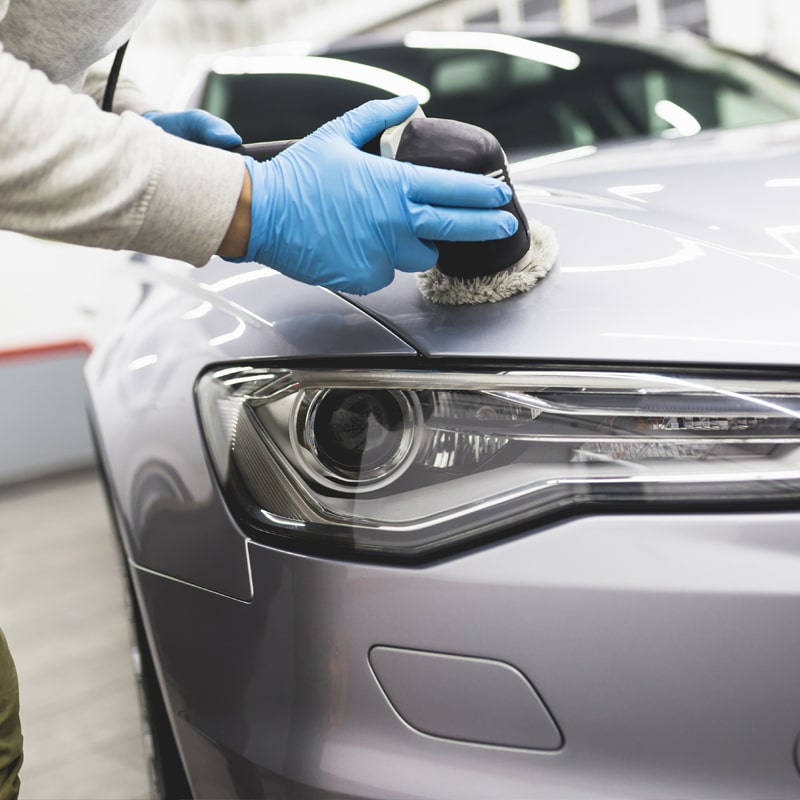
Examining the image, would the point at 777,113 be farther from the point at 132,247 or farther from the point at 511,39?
the point at 132,247

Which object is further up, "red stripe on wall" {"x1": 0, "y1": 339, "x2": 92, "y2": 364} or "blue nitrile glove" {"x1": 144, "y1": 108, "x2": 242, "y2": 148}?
"blue nitrile glove" {"x1": 144, "y1": 108, "x2": 242, "y2": 148}

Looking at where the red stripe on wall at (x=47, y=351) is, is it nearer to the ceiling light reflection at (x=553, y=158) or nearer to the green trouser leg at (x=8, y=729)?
the ceiling light reflection at (x=553, y=158)

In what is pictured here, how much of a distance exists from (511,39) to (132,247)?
1.54m

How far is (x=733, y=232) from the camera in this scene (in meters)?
0.87

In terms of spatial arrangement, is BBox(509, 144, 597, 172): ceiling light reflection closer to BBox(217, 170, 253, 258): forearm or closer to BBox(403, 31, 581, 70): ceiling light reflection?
Answer: BBox(403, 31, 581, 70): ceiling light reflection

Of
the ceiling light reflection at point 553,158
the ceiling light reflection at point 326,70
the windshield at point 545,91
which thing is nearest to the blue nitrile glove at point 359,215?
the ceiling light reflection at point 553,158

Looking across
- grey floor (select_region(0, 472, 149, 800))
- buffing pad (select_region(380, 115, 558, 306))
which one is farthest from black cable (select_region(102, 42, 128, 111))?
grey floor (select_region(0, 472, 149, 800))

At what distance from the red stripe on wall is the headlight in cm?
321

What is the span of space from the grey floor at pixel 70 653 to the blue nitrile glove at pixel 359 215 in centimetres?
111

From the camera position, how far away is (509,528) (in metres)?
0.76

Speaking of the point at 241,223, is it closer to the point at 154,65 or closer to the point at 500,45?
the point at 500,45

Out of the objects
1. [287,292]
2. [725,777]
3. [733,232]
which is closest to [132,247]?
[287,292]

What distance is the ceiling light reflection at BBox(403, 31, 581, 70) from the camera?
2041 mm

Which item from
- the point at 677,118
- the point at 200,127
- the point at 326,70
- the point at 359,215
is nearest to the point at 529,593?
the point at 359,215
